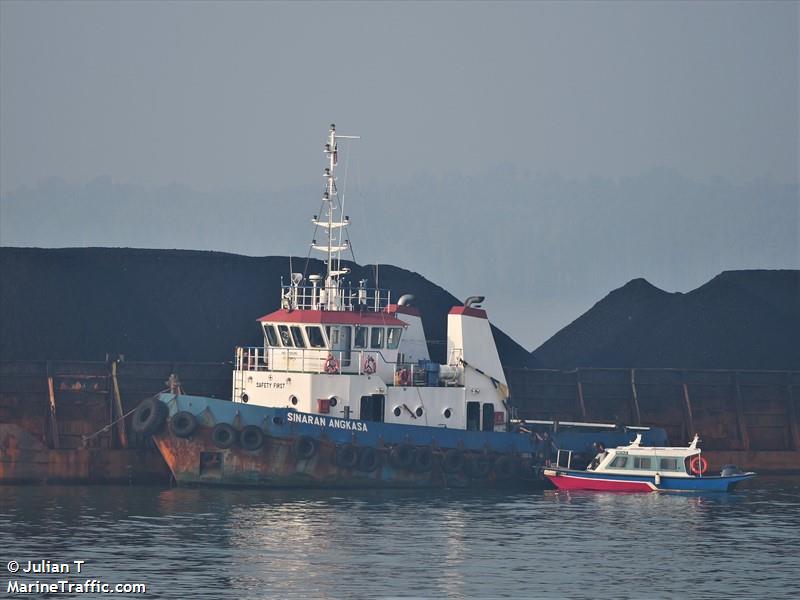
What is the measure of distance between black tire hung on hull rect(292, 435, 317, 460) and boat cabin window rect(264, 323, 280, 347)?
10.6ft

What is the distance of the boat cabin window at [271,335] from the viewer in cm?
3769

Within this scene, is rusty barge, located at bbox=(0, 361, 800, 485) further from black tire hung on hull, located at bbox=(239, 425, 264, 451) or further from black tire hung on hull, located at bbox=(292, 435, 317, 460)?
black tire hung on hull, located at bbox=(292, 435, 317, 460)

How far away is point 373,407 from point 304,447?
94.5 inches

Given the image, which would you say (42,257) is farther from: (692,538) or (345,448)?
(692,538)

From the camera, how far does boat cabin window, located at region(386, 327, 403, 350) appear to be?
1491 inches

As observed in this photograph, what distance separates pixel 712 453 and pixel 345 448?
14.5 meters

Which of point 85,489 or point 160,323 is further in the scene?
point 160,323

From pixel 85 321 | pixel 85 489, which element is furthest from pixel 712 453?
pixel 85 321

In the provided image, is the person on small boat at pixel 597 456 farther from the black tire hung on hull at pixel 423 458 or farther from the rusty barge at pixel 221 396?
the black tire hung on hull at pixel 423 458

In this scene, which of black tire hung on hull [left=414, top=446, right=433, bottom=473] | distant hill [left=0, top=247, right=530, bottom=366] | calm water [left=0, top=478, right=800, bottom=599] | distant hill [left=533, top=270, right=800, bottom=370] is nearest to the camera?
calm water [left=0, top=478, right=800, bottom=599]

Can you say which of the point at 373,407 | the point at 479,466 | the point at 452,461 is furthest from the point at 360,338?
the point at 479,466

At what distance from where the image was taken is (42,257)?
5931 centimetres

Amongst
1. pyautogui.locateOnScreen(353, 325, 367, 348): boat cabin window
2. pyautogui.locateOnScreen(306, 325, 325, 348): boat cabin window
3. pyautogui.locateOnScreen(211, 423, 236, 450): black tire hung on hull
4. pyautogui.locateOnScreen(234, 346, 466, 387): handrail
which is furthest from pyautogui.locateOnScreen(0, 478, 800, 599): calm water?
pyautogui.locateOnScreen(353, 325, 367, 348): boat cabin window

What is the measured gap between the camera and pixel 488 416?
1526 inches
